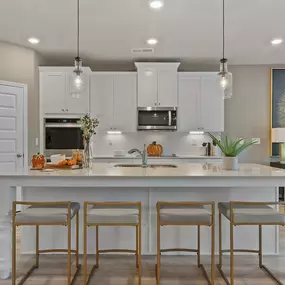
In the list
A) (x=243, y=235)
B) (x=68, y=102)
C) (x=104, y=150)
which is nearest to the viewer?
(x=243, y=235)

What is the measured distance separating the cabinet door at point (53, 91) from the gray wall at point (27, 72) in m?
0.12

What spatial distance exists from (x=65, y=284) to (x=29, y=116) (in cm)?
314

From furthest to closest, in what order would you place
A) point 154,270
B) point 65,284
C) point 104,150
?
point 104,150, point 154,270, point 65,284

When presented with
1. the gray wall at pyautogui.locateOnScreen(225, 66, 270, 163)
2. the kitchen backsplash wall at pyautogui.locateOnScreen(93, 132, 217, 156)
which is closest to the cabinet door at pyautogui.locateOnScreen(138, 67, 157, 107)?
the kitchen backsplash wall at pyautogui.locateOnScreen(93, 132, 217, 156)

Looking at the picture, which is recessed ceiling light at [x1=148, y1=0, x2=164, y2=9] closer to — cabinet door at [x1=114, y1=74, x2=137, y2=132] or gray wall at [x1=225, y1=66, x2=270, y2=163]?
cabinet door at [x1=114, y1=74, x2=137, y2=132]

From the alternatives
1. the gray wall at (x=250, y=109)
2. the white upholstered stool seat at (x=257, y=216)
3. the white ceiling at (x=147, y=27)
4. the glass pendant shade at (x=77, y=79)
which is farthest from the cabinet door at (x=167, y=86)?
the white upholstered stool seat at (x=257, y=216)

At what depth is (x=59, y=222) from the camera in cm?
219

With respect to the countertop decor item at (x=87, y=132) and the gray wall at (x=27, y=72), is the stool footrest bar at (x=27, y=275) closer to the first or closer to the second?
the countertop decor item at (x=87, y=132)

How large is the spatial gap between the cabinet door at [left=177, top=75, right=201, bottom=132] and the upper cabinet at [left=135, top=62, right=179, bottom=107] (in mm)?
149

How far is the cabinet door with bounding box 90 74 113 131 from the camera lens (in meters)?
5.16

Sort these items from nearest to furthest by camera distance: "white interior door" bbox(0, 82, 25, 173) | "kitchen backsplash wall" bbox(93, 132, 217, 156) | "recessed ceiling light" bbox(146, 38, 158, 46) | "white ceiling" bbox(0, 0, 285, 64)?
"white ceiling" bbox(0, 0, 285, 64)
"recessed ceiling light" bbox(146, 38, 158, 46)
"white interior door" bbox(0, 82, 25, 173)
"kitchen backsplash wall" bbox(93, 132, 217, 156)

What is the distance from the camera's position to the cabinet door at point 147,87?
16.8 feet

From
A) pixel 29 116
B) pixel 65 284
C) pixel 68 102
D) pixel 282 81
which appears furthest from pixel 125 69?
pixel 65 284

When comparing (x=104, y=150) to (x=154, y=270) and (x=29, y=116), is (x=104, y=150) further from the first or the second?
(x=154, y=270)
